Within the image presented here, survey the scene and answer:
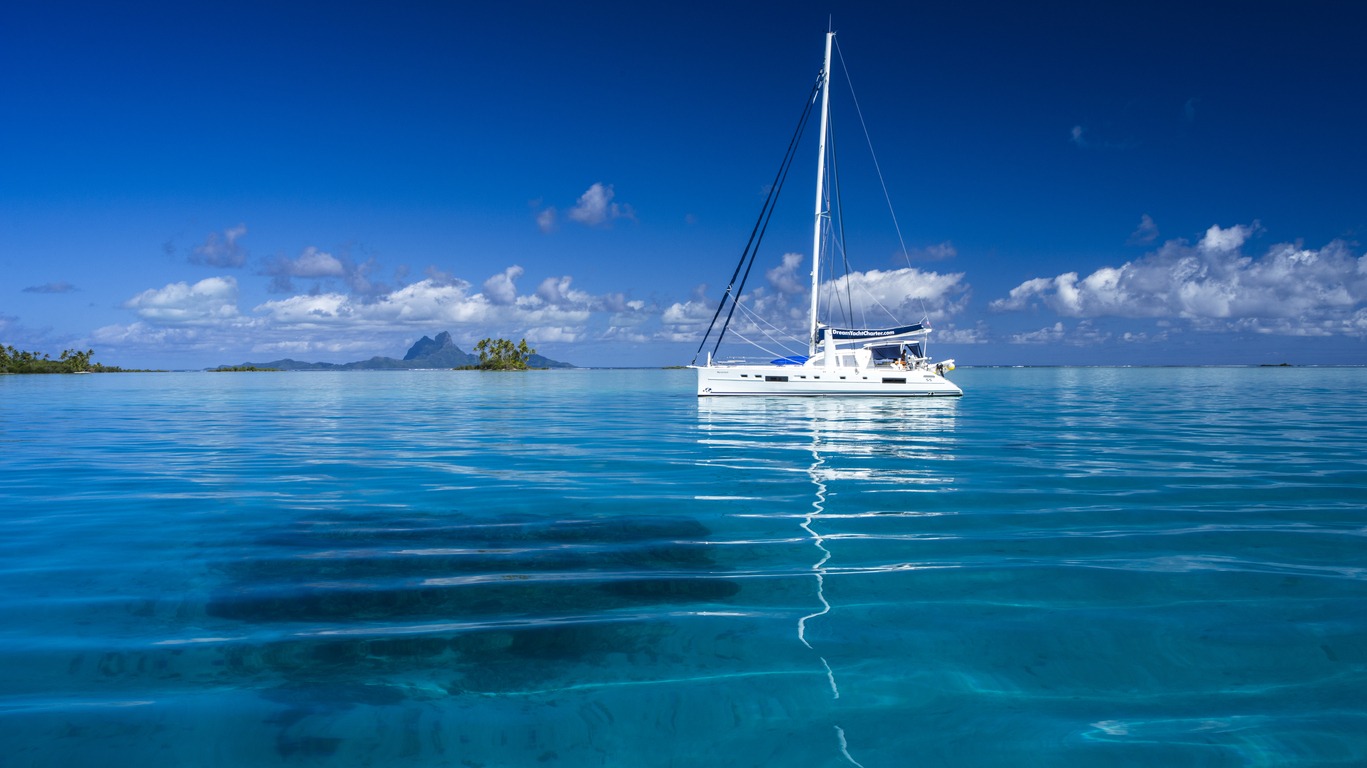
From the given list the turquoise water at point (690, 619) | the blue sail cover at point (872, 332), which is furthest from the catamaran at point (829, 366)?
the turquoise water at point (690, 619)

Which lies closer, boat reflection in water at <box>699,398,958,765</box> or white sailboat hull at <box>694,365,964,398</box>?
boat reflection in water at <box>699,398,958,765</box>

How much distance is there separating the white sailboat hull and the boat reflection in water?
16.5 meters

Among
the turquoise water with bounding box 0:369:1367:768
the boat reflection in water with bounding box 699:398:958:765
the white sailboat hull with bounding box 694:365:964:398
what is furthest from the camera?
the white sailboat hull with bounding box 694:365:964:398

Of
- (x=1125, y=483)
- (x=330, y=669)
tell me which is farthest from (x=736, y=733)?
(x=1125, y=483)

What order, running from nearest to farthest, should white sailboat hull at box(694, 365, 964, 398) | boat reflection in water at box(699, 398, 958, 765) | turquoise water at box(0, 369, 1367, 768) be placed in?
turquoise water at box(0, 369, 1367, 768)
boat reflection in water at box(699, 398, 958, 765)
white sailboat hull at box(694, 365, 964, 398)

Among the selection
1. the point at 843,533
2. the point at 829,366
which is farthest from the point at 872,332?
the point at 843,533

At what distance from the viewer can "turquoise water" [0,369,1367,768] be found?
4.07m

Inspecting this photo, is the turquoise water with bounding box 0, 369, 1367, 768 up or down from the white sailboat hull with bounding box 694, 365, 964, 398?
down

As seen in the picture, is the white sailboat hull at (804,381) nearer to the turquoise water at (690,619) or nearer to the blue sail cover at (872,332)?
the blue sail cover at (872,332)

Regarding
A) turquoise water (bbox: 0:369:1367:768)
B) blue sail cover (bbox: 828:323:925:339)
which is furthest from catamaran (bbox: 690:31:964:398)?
turquoise water (bbox: 0:369:1367:768)

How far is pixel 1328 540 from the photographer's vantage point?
8.16 meters

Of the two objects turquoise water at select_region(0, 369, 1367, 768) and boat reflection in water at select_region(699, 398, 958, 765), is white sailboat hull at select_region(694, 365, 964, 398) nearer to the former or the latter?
boat reflection in water at select_region(699, 398, 958, 765)

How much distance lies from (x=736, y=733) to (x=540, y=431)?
20324mm

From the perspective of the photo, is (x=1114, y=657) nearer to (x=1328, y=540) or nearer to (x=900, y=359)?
(x=1328, y=540)
